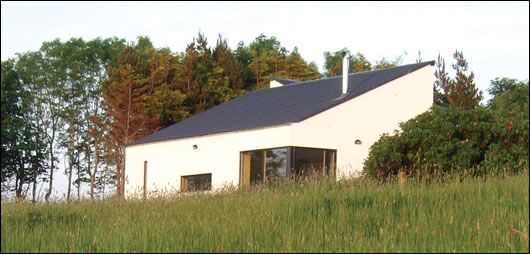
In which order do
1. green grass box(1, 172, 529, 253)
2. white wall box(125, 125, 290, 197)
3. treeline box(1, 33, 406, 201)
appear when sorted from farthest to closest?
treeline box(1, 33, 406, 201), white wall box(125, 125, 290, 197), green grass box(1, 172, 529, 253)

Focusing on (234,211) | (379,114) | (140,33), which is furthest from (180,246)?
(140,33)

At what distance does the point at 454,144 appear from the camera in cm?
1895

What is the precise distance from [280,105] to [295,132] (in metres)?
3.46

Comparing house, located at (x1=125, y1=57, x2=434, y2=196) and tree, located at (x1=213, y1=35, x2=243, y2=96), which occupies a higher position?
tree, located at (x1=213, y1=35, x2=243, y2=96)

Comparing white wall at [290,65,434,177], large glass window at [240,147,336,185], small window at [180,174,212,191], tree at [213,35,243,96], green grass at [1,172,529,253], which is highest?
tree at [213,35,243,96]

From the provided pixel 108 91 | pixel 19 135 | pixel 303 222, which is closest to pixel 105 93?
pixel 108 91

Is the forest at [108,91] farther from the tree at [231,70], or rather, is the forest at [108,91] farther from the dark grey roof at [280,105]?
the dark grey roof at [280,105]

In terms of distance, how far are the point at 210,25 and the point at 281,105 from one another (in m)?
16.8

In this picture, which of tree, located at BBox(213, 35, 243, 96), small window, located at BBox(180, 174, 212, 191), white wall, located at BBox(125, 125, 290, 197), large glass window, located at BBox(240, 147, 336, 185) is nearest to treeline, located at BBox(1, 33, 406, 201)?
tree, located at BBox(213, 35, 243, 96)

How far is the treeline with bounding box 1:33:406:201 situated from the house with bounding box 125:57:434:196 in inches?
278

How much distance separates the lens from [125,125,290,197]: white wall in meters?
25.1

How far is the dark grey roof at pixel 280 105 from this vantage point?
2534 centimetres

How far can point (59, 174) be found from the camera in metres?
47.9

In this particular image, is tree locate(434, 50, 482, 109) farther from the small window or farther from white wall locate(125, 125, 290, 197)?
the small window
